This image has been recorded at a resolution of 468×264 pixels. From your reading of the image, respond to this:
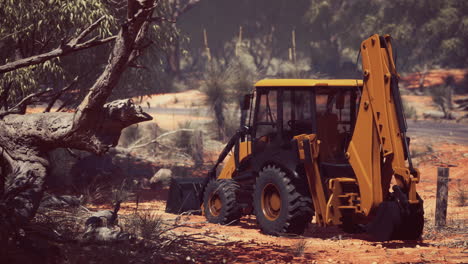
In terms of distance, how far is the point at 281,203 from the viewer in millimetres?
9773

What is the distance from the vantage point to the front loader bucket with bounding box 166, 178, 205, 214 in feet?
42.2

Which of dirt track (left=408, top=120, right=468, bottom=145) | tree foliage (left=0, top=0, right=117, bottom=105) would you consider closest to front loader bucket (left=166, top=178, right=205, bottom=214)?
tree foliage (left=0, top=0, right=117, bottom=105)

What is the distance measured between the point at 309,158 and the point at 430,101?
3204 cm

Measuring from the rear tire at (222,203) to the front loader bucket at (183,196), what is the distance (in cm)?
118

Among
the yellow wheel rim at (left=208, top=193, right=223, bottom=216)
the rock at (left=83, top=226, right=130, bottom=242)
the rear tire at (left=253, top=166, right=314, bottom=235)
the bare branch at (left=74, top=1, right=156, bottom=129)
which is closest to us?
the bare branch at (left=74, top=1, right=156, bottom=129)

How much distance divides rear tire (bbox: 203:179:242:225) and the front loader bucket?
46.6 inches

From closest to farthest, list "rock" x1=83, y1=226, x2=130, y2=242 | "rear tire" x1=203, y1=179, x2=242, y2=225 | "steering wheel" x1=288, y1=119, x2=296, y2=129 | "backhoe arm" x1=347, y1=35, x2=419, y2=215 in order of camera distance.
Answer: "rock" x1=83, y1=226, x2=130, y2=242 < "backhoe arm" x1=347, y1=35, x2=419, y2=215 < "steering wheel" x1=288, y1=119, x2=296, y2=129 < "rear tire" x1=203, y1=179, x2=242, y2=225

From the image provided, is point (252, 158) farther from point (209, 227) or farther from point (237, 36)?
point (237, 36)

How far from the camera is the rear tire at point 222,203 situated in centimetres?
1100

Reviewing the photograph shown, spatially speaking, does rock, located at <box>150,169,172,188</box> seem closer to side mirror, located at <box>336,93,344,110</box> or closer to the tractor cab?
the tractor cab

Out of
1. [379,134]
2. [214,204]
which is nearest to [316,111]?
[379,134]

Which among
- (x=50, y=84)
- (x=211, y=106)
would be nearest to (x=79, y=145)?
(x=50, y=84)

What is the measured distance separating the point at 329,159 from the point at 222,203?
83.3 inches

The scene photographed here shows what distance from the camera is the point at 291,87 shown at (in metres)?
10.1
